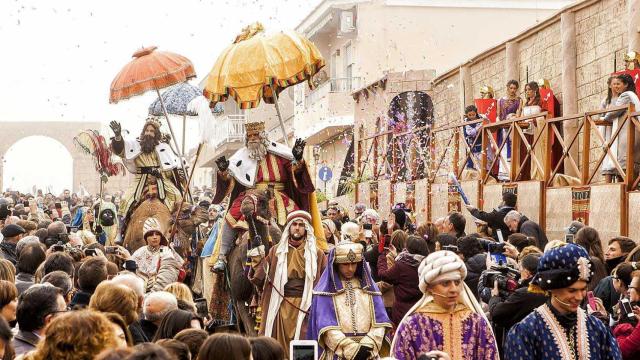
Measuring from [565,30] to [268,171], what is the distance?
6.90 meters

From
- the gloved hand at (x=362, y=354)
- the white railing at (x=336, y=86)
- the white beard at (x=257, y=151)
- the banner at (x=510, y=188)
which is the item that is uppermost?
the white railing at (x=336, y=86)

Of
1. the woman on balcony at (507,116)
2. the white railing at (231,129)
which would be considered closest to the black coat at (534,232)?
the woman on balcony at (507,116)

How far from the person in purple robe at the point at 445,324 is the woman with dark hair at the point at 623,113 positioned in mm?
6851

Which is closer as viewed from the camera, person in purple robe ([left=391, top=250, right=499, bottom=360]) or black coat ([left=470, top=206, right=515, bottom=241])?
person in purple robe ([left=391, top=250, right=499, bottom=360])

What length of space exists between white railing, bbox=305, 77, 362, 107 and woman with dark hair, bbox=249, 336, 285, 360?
29846mm

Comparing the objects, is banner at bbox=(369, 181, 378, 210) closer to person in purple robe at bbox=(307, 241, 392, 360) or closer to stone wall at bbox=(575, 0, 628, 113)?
stone wall at bbox=(575, 0, 628, 113)

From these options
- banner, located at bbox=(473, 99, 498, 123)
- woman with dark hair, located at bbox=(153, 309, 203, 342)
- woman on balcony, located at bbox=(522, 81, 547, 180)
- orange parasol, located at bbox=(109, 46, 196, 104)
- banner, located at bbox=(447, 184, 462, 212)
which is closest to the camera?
woman with dark hair, located at bbox=(153, 309, 203, 342)

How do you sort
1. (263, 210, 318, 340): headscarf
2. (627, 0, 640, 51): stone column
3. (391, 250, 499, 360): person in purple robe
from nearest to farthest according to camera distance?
(391, 250, 499, 360): person in purple robe
(263, 210, 318, 340): headscarf
(627, 0, 640, 51): stone column

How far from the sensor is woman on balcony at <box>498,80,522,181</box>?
1742cm

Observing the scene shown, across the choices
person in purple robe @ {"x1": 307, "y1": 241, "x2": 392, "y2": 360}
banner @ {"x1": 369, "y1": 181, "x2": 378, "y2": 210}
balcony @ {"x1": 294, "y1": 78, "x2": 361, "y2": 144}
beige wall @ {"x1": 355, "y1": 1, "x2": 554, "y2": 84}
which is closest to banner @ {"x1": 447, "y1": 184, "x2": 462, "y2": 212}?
banner @ {"x1": 369, "y1": 181, "x2": 378, "y2": 210}

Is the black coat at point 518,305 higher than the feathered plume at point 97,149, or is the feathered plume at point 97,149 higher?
the feathered plume at point 97,149

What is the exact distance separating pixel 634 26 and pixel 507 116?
2245 millimetres

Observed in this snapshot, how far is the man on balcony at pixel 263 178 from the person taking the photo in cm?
1366

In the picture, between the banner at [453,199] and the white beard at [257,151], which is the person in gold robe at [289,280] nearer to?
the white beard at [257,151]
